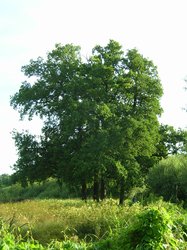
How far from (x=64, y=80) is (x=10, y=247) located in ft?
111

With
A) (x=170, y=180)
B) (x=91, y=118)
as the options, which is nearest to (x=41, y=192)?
(x=91, y=118)

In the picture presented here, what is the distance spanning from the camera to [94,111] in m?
35.1

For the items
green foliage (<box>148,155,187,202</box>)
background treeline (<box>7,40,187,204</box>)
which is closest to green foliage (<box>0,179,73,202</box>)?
background treeline (<box>7,40,187,204</box>)

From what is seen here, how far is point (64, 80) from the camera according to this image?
3891 centimetres

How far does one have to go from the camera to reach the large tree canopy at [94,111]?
115ft

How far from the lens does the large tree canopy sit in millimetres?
34969

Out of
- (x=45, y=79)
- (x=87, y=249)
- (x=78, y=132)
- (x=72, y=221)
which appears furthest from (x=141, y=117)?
(x=87, y=249)

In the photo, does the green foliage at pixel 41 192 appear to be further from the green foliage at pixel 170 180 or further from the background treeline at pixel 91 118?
the green foliage at pixel 170 180

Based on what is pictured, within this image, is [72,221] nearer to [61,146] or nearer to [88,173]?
[88,173]

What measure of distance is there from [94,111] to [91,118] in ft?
1.93

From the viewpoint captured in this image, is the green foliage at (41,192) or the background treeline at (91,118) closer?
the background treeline at (91,118)

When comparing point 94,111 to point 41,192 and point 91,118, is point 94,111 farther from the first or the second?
point 41,192

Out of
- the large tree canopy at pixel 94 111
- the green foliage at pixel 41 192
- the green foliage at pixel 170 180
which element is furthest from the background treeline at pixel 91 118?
the green foliage at pixel 41 192

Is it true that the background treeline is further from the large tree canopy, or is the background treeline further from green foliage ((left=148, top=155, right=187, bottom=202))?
green foliage ((left=148, top=155, right=187, bottom=202))
